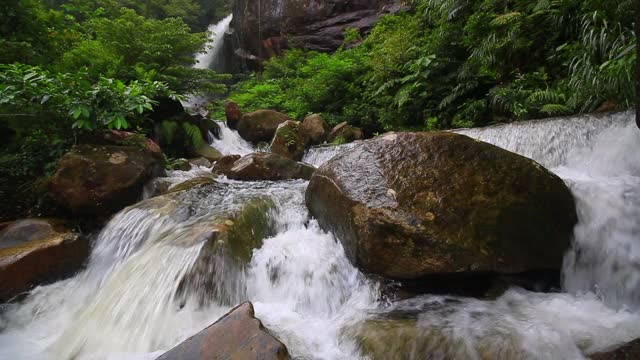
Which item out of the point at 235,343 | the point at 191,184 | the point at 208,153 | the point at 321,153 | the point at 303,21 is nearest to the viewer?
the point at 235,343

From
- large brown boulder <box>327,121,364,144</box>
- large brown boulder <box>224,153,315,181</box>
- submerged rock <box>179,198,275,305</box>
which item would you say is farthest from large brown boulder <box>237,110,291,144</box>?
submerged rock <box>179,198,275,305</box>

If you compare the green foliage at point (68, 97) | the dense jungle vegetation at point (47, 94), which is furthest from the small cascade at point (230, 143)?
the green foliage at point (68, 97)

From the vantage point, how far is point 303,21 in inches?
677

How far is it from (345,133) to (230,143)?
3292mm

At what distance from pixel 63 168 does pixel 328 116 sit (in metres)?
6.89

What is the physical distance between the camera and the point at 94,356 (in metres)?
2.71

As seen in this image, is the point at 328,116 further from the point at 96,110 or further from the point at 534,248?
the point at 534,248

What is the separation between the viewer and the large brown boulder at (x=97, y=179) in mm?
4613

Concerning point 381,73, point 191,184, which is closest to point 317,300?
point 191,184

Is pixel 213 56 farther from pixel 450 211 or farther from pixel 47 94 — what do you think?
pixel 450 211

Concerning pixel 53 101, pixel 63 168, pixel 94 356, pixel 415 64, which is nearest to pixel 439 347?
pixel 94 356

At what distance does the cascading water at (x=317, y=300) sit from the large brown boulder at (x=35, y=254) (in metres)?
0.13

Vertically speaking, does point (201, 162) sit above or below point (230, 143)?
below

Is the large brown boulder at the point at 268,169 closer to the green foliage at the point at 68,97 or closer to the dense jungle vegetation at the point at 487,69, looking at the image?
the green foliage at the point at 68,97
